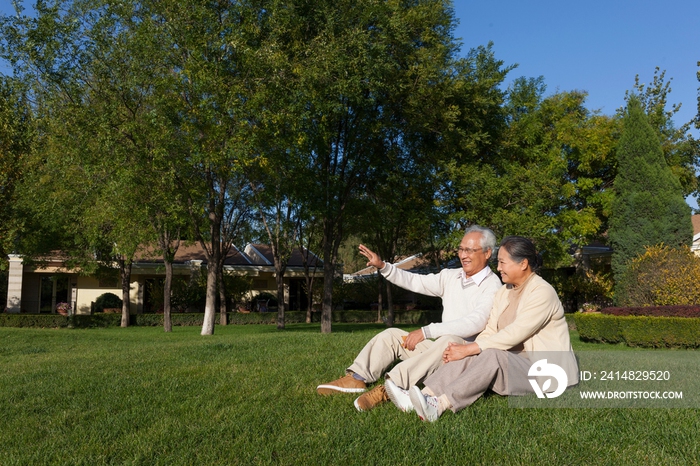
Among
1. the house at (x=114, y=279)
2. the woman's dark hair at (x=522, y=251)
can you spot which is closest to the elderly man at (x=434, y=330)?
the woman's dark hair at (x=522, y=251)

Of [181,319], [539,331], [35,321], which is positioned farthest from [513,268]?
[181,319]

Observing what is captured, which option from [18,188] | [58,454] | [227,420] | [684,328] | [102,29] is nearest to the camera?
[58,454]

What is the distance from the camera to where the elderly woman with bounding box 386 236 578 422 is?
14.7 ft

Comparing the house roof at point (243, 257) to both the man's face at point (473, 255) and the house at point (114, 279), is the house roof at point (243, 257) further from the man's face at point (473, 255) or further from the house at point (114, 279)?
the man's face at point (473, 255)

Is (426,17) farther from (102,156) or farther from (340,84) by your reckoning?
(102,156)

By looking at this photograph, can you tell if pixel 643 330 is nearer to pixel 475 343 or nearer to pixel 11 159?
pixel 475 343

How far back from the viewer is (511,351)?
505cm

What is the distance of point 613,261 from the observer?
85.5ft

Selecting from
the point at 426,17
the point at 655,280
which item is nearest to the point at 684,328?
the point at 655,280

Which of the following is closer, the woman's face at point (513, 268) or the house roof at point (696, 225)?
the woman's face at point (513, 268)

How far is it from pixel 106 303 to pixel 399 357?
32.0m

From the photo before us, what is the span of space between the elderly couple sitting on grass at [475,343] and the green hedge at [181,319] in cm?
2642

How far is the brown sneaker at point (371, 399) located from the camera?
15.1 ft

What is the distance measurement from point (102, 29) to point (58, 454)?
54.9ft
